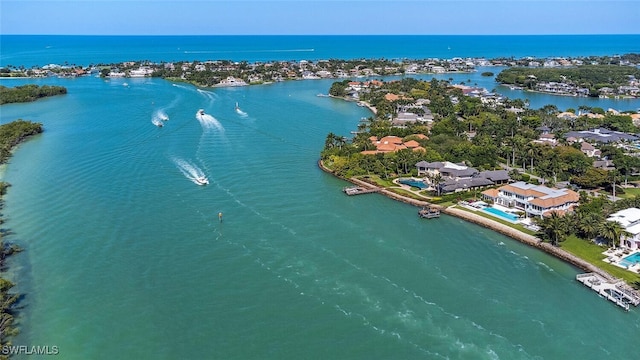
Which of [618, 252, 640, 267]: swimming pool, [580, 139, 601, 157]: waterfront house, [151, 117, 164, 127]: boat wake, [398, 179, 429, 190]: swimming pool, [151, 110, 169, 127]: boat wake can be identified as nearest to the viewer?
[618, 252, 640, 267]: swimming pool

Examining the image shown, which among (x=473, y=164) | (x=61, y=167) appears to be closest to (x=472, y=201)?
(x=473, y=164)

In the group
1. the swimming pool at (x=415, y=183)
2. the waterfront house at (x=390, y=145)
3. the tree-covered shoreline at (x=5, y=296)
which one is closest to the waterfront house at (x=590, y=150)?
the waterfront house at (x=390, y=145)

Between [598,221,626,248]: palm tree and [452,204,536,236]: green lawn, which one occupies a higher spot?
[598,221,626,248]: palm tree

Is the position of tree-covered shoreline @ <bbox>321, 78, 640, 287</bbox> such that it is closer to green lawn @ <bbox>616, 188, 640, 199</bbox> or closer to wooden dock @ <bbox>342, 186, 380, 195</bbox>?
green lawn @ <bbox>616, 188, 640, 199</bbox>

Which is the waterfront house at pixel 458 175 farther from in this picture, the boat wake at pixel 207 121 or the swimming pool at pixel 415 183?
the boat wake at pixel 207 121

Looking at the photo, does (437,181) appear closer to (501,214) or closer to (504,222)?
(501,214)

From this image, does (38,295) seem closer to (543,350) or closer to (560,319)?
(543,350)

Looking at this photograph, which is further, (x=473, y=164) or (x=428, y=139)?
(x=428, y=139)

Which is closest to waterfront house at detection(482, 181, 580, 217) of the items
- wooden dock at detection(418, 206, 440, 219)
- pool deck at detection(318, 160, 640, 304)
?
pool deck at detection(318, 160, 640, 304)
